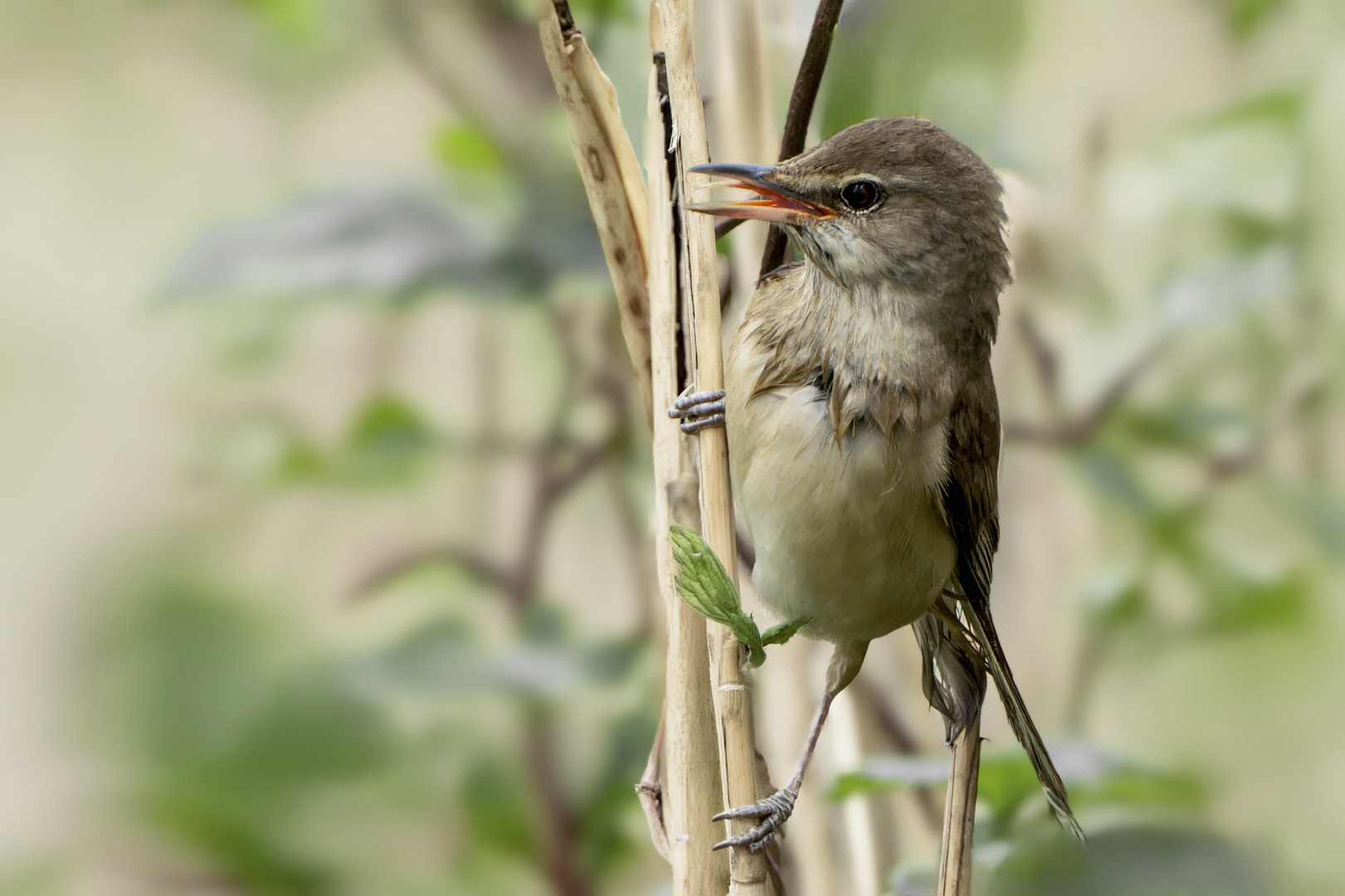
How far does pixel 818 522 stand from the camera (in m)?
0.70

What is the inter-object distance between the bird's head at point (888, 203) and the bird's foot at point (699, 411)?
12cm

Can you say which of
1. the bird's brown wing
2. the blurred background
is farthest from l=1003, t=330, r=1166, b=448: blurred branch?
the bird's brown wing

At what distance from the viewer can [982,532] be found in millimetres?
767

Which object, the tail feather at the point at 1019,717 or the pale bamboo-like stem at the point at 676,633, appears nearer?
the pale bamboo-like stem at the point at 676,633

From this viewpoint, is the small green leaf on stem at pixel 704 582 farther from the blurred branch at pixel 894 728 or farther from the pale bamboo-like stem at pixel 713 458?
the blurred branch at pixel 894 728

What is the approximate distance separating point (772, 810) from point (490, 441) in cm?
70

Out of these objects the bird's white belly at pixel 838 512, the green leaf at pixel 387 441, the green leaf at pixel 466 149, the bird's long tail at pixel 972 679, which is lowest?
the bird's long tail at pixel 972 679

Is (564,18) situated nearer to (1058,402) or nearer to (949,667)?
(949,667)

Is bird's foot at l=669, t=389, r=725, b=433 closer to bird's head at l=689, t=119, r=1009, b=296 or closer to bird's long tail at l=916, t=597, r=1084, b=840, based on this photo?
bird's head at l=689, t=119, r=1009, b=296

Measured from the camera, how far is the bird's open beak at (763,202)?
598 mm

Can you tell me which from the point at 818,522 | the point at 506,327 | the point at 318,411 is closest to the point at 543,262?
the point at 506,327

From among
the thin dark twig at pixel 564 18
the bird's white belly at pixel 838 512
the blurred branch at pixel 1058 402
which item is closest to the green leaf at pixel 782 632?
the bird's white belly at pixel 838 512

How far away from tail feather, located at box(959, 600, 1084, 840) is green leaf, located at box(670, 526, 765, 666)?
0.29 meters

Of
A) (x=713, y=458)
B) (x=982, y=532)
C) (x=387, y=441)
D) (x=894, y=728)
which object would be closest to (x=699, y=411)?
(x=713, y=458)
